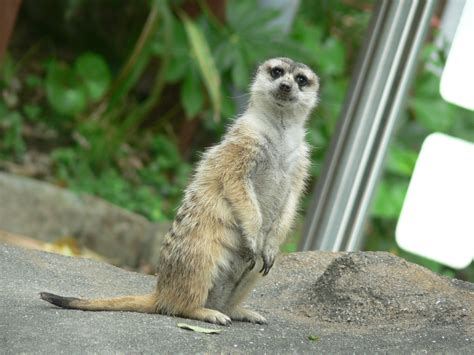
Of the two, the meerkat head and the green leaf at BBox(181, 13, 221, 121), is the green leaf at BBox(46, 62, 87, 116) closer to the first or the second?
the green leaf at BBox(181, 13, 221, 121)

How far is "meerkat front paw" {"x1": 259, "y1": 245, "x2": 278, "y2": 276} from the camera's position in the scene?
2.36m

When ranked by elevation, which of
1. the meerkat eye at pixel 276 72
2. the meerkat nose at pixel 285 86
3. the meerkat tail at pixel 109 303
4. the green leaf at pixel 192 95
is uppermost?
the meerkat eye at pixel 276 72

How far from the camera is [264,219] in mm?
2459

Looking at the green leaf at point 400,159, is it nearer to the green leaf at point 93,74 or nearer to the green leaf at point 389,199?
the green leaf at point 389,199

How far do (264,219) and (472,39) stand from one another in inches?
66.7

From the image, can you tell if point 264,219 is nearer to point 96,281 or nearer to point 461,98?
point 96,281

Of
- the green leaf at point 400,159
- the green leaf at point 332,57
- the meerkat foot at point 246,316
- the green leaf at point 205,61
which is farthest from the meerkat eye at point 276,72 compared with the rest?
the green leaf at point 332,57

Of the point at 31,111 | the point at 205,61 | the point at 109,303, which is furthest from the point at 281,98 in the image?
the point at 31,111

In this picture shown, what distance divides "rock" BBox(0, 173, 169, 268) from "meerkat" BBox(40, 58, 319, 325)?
2.07 m

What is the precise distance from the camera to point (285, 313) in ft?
8.45

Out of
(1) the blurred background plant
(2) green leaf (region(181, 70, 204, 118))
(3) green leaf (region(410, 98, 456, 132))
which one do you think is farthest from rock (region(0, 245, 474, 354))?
(2) green leaf (region(181, 70, 204, 118))

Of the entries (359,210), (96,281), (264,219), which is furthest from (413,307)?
(359,210)

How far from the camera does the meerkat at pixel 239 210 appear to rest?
2.29m

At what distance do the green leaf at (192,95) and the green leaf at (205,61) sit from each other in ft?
0.64
